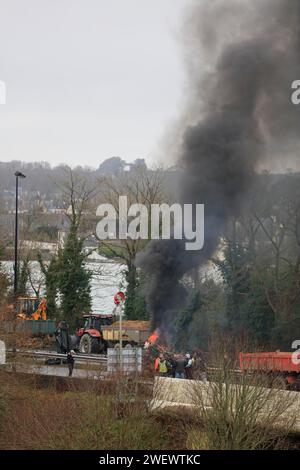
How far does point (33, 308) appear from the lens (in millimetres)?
44156

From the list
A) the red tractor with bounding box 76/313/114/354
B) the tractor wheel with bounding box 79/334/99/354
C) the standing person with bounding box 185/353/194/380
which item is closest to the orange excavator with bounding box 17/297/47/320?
the red tractor with bounding box 76/313/114/354

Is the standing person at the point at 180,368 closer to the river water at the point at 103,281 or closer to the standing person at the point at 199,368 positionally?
the standing person at the point at 199,368

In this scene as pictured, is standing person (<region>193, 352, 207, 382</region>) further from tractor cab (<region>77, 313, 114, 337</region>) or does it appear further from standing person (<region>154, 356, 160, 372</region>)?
tractor cab (<region>77, 313, 114, 337</region>)

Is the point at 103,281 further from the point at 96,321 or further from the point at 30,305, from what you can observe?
the point at 96,321

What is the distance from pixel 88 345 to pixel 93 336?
0.49 m

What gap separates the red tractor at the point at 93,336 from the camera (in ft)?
120

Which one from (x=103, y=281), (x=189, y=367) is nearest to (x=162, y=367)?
(x=189, y=367)

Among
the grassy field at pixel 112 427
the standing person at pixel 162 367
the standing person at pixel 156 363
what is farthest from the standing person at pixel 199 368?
the grassy field at pixel 112 427

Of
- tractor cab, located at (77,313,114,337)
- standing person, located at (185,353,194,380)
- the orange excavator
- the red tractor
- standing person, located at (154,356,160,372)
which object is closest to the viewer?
standing person, located at (154,356,160,372)

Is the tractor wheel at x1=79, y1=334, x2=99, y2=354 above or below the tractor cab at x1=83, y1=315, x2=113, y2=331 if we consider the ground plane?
below

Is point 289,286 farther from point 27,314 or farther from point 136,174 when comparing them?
point 136,174

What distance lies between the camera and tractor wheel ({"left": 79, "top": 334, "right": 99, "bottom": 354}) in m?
36.4
